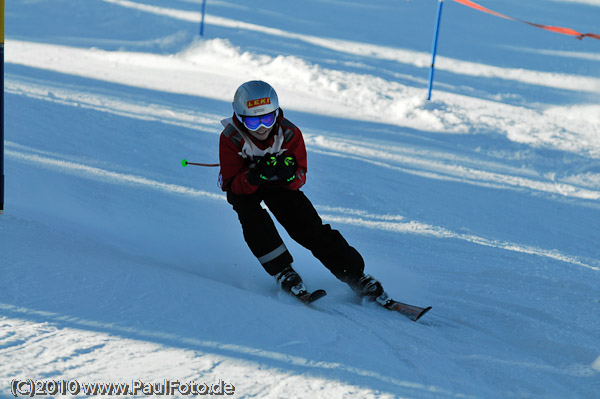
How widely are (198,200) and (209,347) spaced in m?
3.17

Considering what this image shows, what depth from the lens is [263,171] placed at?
3637 mm

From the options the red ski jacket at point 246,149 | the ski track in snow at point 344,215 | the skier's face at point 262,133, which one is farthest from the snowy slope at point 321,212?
the skier's face at point 262,133

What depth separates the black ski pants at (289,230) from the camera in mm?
3703

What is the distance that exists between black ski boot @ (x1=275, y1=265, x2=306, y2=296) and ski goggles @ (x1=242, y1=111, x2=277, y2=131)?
0.82m

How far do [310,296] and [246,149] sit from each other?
95 cm

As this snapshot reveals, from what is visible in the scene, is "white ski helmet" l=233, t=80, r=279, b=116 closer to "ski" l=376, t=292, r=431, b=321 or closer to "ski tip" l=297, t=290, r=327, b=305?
"ski tip" l=297, t=290, r=327, b=305

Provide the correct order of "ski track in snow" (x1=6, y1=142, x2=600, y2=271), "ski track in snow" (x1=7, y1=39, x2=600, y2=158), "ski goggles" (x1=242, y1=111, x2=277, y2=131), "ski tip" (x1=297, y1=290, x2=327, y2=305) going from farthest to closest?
"ski track in snow" (x1=7, y1=39, x2=600, y2=158)
"ski track in snow" (x1=6, y1=142, x2=600, y2=271)
"ski goggles" (x1=242, y1=111, x2=277, y2=131)
"ski tip" (x1=297, y1=290, x2=327, y2=305)

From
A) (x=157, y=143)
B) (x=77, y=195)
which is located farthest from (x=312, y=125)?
(x=77, y=195)

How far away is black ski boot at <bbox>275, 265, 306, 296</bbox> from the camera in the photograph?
11.8 feet

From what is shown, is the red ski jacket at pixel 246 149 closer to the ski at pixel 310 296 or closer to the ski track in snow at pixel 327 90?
the ski at pixel 310 296

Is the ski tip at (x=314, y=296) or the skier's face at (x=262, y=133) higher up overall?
the skier's face at (x=262, y=133)

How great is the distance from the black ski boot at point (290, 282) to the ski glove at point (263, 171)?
52 cm

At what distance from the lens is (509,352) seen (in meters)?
3.18

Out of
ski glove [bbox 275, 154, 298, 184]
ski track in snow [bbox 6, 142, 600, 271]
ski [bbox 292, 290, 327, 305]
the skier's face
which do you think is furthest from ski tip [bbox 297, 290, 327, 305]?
ski track in snow [bbox 6, 142, 600, 271]
